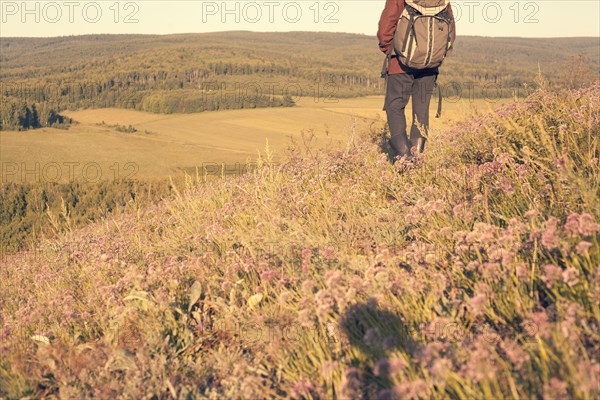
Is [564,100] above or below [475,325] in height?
above

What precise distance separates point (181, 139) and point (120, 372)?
30.9 meters

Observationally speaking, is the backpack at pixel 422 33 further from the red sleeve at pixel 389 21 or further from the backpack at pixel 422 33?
the red sleeve at pixel 389 21

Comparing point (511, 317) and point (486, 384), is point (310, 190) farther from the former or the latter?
point (486, 384)

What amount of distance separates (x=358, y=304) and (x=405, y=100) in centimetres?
364

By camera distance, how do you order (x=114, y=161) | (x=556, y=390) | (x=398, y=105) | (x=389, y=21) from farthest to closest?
(x=114, y=161)
(x=398, y=105)
(x=389, y=21)
(x=556, y=390)

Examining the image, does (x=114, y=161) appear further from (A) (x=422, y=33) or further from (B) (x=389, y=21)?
(A) (x=422, y=33)

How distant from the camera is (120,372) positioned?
270cm

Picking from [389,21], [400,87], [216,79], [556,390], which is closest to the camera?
[556,390]

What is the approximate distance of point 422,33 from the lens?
4945 mm

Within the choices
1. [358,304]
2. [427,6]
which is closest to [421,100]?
[427,6]

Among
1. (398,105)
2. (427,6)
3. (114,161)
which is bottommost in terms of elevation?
(114,161)

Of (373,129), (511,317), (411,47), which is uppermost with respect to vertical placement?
(411,47)

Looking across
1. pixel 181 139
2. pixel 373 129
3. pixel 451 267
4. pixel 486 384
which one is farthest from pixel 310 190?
pixel 181 139

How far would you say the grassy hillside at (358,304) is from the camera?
1.95 metres
